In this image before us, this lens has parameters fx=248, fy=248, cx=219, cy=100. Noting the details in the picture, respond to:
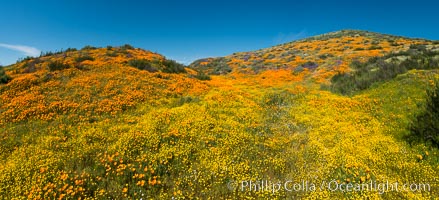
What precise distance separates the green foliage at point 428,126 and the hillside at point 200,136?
34 centimetres

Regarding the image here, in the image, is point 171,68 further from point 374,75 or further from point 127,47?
point 374,75

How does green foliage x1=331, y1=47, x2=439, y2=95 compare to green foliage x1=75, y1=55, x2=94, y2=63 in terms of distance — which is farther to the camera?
green foliage x1=75, y1=55, x2=94, y2=63

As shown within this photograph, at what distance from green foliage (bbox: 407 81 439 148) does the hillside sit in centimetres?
34

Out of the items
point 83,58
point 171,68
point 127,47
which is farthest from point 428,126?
point 127,47

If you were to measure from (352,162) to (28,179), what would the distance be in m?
11.3

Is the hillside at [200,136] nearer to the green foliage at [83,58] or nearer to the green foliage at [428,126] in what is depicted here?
the green foliage at [428,126]

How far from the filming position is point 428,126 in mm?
10219

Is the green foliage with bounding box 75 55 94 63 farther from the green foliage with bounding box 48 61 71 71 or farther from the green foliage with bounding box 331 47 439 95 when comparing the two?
the green foliage with bounding box 331 47 439 95

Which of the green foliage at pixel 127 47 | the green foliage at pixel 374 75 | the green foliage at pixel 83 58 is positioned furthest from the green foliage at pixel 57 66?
the green foliage at pixel 374 75

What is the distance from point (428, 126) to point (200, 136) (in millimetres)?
9566

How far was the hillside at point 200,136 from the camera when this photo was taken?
815cm

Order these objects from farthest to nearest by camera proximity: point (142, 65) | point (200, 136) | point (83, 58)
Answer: point (142, 65) < point (83, 58) < point (200, 136)

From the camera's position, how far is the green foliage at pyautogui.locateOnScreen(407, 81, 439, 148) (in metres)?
9.87

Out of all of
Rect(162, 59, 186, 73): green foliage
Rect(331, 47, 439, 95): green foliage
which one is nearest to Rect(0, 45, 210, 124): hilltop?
Rect(162, 59, 186, 73): green foliage
